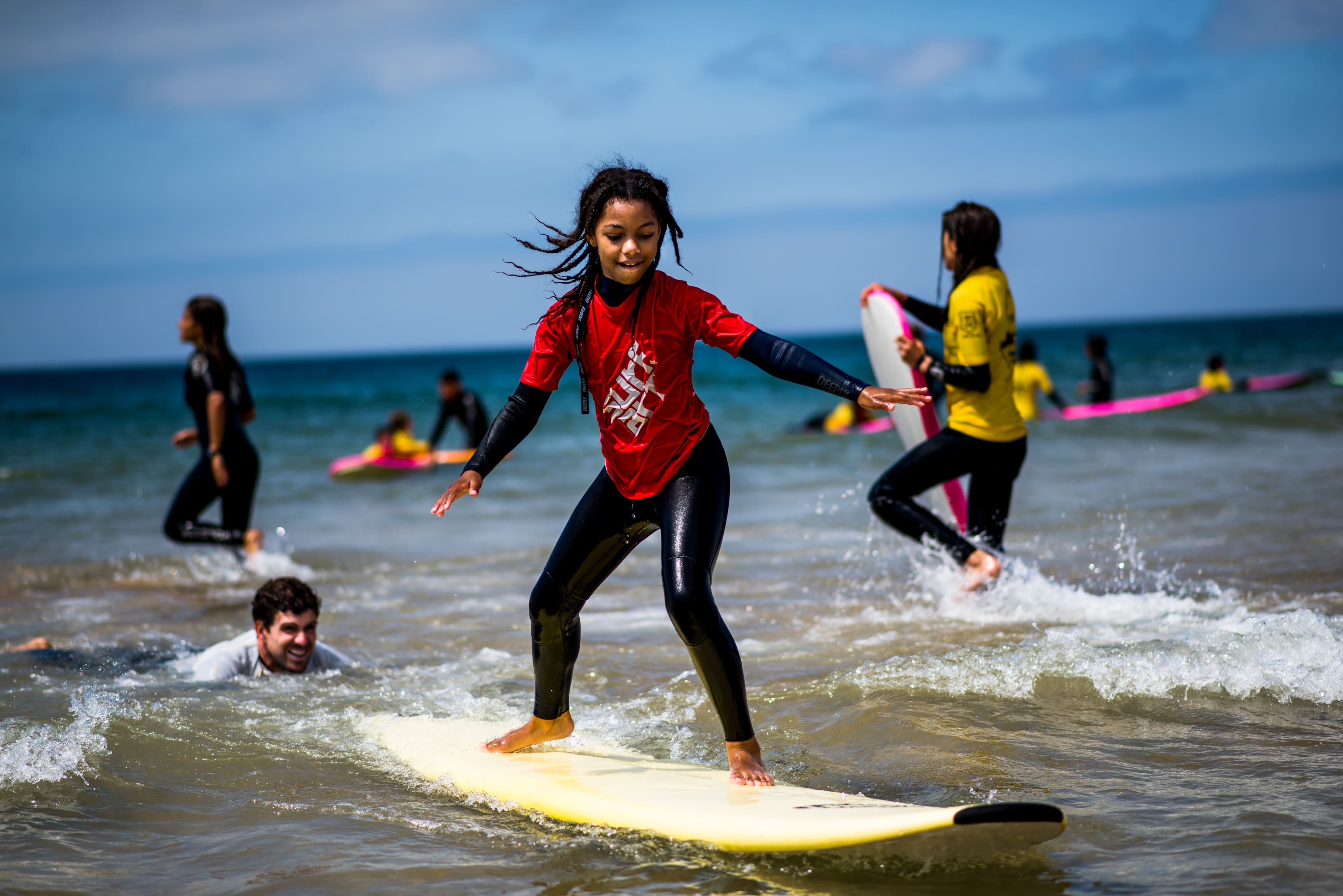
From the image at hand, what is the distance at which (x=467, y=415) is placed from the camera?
1526 cm

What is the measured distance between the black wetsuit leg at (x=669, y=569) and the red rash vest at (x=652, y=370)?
7 cm

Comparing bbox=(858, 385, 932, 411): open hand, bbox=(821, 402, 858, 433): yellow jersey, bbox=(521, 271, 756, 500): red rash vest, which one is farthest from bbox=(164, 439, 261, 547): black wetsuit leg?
bbox=(821, 402, 858, 433): yellow jersey

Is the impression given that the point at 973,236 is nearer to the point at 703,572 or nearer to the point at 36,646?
the point at 703,572

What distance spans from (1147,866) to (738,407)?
1080 inches

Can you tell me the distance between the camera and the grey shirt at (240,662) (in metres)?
5.34

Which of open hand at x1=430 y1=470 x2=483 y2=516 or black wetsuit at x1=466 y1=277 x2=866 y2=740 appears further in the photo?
open hand at x1=430 y1=470 x2=483 y2=516

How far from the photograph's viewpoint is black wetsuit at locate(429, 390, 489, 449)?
15.3m

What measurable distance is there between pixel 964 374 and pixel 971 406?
21 cm

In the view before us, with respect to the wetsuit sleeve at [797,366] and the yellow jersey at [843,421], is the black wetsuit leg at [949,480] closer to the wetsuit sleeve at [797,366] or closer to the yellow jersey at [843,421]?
the wetsuit sleeve at [797,366]

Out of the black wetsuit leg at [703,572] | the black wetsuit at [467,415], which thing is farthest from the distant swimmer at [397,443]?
the black wetsuit leg at [703,572]

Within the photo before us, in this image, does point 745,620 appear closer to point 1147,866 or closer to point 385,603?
point 385,603

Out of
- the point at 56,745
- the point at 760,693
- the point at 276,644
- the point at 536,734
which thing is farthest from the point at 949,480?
the point at 56,745

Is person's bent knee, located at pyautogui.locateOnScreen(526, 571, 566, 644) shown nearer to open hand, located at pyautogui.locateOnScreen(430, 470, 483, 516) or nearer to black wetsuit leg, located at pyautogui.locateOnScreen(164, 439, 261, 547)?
open hand, located at pyautogui.locateOnScreen(430, 470, 483, 516)

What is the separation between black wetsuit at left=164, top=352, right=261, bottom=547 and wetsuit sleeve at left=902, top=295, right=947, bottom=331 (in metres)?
4.34
